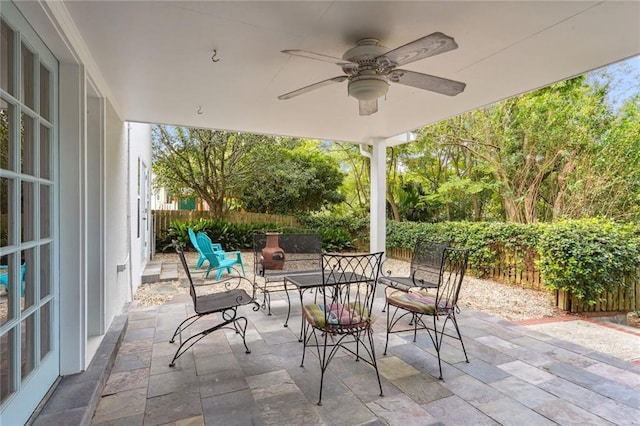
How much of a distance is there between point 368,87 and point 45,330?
2534 mm

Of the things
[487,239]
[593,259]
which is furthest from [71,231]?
[487,239]

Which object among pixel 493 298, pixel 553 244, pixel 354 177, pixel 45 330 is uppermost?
pixel 354 177

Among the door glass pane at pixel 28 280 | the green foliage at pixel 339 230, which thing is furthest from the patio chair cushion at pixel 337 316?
the green foliage at pixel 339 230

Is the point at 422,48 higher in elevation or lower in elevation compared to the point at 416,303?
higher

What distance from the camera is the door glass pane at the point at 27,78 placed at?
168 cm

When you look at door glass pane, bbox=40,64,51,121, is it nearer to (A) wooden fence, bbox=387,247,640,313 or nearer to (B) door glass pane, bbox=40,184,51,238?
(B) door glass pane, bbox=40,184,51,238

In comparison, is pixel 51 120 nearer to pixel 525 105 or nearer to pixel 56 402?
pixel 56 402

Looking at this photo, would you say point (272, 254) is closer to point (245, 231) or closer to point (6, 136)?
point (6, 136)

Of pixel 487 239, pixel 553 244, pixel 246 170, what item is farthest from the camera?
pixel 246 170

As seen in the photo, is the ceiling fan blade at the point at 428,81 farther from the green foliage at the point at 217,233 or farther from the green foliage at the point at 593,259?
the green foliage at the point at 217,233

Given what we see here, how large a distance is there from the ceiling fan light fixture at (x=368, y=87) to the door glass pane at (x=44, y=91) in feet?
6.28

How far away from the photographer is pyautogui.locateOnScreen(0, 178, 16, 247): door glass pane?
4.88 ft

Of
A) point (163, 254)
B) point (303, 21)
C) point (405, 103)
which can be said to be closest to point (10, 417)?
point (303, 21)

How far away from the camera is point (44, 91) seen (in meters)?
1.95
